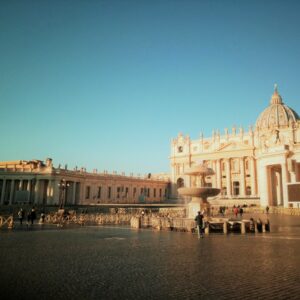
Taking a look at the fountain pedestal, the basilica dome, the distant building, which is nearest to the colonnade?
the distant building

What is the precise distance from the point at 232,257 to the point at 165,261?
2280 mm

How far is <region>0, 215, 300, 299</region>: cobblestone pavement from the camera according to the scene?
20.2 feet

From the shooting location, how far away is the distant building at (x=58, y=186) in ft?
176

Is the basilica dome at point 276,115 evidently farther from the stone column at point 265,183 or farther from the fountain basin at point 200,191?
the fountain basin at point 200,191

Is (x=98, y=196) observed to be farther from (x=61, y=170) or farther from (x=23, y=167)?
(x=23, y=167)

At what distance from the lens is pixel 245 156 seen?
237 ft

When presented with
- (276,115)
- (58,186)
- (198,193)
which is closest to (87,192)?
(58,186)

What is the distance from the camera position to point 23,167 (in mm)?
57719

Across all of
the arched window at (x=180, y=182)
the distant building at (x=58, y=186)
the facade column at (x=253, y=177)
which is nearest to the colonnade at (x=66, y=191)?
the distant building at (x=58, y=186)

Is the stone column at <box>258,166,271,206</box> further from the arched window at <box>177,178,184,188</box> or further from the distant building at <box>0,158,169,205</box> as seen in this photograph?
the arched window at <box>177,178,184,188</box>

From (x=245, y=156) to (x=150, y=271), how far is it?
6817 centimetres

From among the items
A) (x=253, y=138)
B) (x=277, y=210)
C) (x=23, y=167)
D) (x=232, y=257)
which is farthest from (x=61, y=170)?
(x=232, y=257)

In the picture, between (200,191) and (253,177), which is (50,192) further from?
(253,177)

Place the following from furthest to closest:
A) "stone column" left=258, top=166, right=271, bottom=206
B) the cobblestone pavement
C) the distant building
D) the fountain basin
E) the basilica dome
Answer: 1. the basilica dome
2. the distant building
3. "stone column" left=258, top=166, right=271, bottom=206
4. the fountain basin
5. the cobblestone pavement
